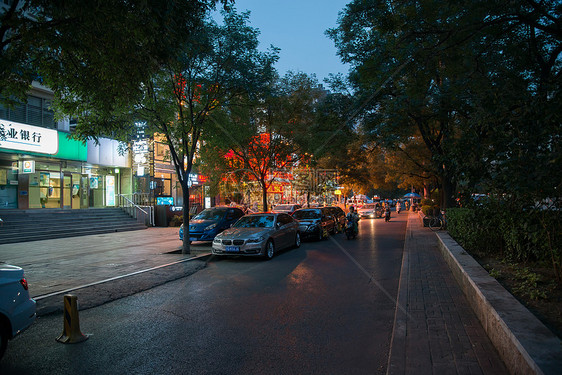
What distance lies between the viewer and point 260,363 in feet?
13.2

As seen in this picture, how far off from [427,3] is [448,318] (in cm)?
822

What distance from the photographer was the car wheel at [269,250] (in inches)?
452

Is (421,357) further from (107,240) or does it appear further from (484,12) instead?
(107,240)

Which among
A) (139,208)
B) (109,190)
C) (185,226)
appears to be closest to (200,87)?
(185,226)

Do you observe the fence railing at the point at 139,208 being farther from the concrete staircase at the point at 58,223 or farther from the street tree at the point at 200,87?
the street tree at the point at 200,87

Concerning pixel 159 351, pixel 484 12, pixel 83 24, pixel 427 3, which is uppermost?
pixel 427 3

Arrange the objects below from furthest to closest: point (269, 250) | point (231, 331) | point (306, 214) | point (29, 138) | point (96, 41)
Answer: point (29, 138) → point (306, 214) → point (269, 250) → point (96, 41) → point (231, 331)

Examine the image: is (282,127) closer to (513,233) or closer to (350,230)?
(350,230)

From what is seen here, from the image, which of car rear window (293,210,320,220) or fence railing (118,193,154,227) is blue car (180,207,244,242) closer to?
car rear window (293,210,320,220)

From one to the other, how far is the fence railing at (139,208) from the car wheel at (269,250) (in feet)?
50.6

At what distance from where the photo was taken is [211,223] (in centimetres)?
1556

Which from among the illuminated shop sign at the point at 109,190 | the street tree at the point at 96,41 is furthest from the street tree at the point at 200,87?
the illuminated shop sign at the point at 109,190

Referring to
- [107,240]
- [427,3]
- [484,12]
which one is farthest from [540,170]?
[107,240]

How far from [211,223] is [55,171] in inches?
541
